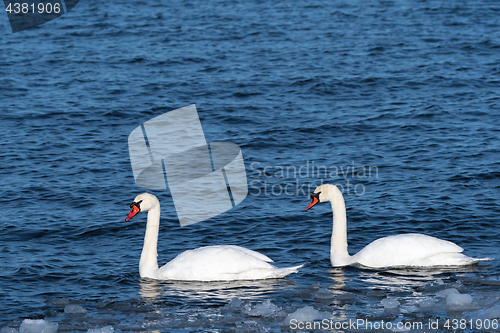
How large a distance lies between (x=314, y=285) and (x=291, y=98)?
1255 cm

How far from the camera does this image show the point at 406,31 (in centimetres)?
3144

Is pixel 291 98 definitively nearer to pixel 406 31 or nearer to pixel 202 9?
pixel 406 31

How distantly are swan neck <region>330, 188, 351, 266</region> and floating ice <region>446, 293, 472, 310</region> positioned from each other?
237 centimetres

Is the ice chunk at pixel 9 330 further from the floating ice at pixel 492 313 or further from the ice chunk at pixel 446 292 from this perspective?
the floating ice at pixel 492 313

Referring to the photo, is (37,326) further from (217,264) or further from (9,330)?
(217,264)

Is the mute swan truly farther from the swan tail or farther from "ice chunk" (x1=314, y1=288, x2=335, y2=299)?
"ice chunk" (x1=314, y1=288, x2=335, y2=299)

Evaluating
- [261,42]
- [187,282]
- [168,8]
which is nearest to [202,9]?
[168,8]

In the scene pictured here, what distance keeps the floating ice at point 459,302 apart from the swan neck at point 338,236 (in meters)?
2.37

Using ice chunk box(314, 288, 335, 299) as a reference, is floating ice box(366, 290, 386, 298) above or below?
below

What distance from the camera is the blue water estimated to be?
1084cm

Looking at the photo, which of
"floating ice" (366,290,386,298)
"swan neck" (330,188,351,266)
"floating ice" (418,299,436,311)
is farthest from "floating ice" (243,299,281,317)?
"swan neck" (330,188,351,266)

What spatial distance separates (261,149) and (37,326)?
32.7ft

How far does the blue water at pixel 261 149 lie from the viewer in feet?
35.6

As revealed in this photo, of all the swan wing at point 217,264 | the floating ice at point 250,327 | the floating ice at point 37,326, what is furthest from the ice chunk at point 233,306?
the floating ice at point 37,326
